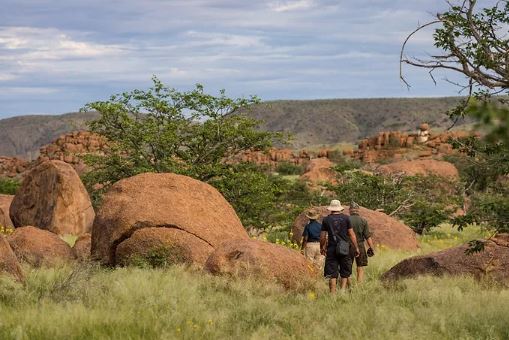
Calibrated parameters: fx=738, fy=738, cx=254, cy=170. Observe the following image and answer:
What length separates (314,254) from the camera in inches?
622

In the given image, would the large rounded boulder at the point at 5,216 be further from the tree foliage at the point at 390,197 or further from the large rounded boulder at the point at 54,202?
the tree foliage at the point at 390,197

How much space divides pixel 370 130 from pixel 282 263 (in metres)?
142

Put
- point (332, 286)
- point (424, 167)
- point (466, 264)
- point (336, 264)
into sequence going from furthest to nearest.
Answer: point (424, 167) → point (466, 264) → point (336, 264) → point (332, 286)

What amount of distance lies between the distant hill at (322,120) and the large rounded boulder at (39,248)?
12599 cm

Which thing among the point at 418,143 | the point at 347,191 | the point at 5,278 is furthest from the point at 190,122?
the point at 418,143

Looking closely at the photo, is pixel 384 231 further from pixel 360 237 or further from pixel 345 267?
pixel 345 267

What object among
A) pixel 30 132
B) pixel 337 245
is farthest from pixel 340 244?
pixel 30 132

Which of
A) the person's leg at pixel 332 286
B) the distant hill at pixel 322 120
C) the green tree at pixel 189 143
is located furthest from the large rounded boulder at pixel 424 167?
the distant hill at pixel 322 120

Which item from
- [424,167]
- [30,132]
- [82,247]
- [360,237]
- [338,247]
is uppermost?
[338,247]

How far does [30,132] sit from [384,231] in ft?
539

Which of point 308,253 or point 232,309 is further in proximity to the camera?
point 308,253

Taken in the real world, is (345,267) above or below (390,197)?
above

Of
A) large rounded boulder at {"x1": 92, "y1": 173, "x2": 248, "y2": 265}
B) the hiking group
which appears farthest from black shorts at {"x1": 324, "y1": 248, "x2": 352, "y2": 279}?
large rounded boulder at {"x1": 92, "y1": 173, "x2": 248, "y2": 265}

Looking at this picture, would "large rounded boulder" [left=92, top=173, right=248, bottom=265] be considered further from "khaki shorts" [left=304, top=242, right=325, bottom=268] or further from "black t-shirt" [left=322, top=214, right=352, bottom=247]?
"black t-shirt" [left=322, top=214, right=352, bottom=247]
